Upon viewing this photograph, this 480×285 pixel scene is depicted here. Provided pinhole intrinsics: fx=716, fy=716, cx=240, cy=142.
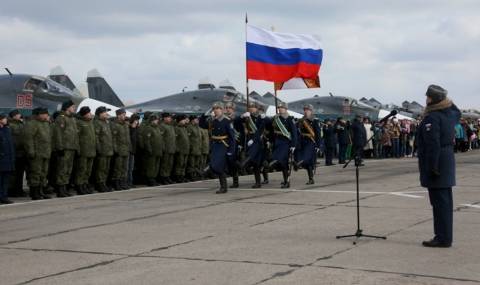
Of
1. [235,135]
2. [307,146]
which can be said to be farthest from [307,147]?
[235,135]

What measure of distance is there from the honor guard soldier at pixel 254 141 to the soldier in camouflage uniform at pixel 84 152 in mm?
3471

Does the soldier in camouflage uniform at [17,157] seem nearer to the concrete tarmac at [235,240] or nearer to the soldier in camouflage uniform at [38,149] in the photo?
the soldier in camouflage uniform at [38,149]

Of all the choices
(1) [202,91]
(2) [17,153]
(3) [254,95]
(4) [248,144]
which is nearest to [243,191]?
(4) [248,144]

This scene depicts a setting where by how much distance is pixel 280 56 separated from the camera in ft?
59.7

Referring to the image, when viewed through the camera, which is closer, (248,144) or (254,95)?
(248,144)

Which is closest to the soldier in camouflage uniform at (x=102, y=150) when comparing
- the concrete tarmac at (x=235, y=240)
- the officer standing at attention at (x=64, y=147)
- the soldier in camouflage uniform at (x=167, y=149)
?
the officer standing at attention at (x=64, y=147)

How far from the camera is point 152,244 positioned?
8625mm

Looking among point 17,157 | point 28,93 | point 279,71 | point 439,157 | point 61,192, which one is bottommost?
point 61,192

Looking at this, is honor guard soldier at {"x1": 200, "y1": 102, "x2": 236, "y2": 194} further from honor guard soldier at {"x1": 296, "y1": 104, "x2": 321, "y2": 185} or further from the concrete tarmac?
honor guard soldier at {"x1": 296, "y1": 104, "x2": 321, "y2": 185}

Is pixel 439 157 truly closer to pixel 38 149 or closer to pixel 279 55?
pixel 38 149

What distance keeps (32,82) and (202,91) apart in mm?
13902

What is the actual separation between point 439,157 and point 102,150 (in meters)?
9.34

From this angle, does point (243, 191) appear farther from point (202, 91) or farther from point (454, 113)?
point (202, 91)

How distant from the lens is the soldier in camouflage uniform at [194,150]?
19469 mm
